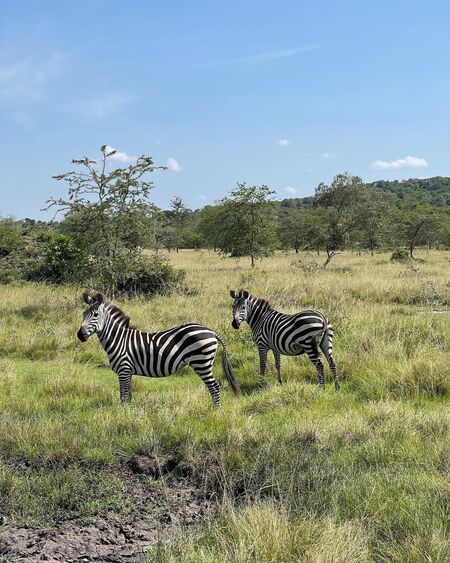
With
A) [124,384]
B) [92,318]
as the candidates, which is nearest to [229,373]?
[124,384]

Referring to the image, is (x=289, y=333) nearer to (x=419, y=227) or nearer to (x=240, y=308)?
(x=240, y=308)

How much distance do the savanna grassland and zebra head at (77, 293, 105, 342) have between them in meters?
1.10

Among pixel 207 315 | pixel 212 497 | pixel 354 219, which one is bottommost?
pixel 212 497

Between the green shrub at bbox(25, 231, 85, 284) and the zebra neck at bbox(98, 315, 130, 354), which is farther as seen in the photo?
the green shrub at bbox(25, 231, 85, 284)

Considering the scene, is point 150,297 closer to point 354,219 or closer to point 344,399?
point 344,399

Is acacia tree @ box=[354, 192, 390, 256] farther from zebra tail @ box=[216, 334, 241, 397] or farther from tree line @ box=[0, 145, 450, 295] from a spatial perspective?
zebra tail @ box=[216, 334, 241, 397]

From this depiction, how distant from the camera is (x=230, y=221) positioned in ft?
109

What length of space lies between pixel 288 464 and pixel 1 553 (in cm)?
262

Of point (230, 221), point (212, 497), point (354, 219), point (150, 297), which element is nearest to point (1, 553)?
point (212, 497)

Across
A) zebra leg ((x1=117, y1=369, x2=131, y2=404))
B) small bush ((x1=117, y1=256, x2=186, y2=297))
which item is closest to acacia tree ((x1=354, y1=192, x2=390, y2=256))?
small bush ((x1=117, y1=256, x2=186, y2=297))

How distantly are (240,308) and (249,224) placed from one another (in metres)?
23.6

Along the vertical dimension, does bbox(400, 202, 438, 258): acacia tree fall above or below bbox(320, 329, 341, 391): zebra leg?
above

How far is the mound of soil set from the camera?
3.92 m

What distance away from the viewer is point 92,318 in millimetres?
7617
